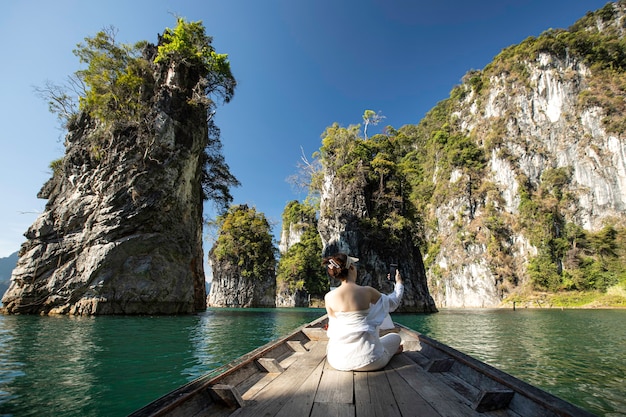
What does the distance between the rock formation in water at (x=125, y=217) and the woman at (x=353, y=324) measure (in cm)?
1689

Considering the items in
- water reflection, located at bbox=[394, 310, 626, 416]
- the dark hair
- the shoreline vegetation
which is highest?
the dark hair

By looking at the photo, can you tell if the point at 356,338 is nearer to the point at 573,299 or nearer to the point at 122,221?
the point at 122,221

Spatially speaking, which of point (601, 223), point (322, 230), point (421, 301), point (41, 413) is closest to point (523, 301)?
point (601, 223)

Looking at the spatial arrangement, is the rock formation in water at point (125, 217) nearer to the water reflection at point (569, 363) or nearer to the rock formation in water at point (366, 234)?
the rock formation in water at point (366, 234)

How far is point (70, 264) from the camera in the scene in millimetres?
16234

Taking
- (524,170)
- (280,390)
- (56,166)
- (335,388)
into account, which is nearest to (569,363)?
(335,388)

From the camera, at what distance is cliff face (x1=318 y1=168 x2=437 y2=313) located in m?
29.7

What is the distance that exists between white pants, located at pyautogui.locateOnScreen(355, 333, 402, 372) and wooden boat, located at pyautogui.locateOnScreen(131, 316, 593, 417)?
0.07m

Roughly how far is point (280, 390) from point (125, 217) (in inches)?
694

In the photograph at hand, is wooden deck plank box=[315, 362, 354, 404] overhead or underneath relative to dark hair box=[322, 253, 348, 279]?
underneath

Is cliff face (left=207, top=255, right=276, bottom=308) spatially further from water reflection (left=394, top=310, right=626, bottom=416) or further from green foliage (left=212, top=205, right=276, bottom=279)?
water reflection (left=394, top=310, right=626, bottom=416)

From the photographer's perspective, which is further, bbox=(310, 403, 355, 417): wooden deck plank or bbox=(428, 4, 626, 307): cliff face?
bbox=(428, 4, 626, 307): cliff face

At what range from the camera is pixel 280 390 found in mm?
2627

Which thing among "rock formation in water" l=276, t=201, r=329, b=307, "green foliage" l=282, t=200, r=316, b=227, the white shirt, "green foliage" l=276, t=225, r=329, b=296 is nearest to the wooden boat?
the white shirt
